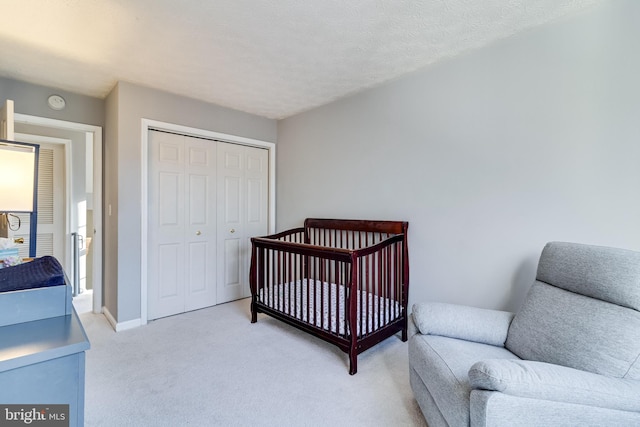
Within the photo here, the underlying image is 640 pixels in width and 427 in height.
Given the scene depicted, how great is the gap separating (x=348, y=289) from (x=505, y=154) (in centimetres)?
144

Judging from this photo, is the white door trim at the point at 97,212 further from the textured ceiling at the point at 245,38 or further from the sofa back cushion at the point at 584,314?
the sofa back cushion at the point at 584,314

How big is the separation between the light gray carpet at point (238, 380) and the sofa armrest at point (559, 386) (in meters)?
0.73

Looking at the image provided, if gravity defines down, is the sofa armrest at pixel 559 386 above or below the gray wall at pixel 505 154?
below

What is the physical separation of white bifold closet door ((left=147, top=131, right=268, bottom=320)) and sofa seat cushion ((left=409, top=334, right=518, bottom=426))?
245 cm

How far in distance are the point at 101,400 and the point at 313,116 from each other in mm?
3024

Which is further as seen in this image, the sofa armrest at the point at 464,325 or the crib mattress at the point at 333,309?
the crib mattress at the point at 333,309

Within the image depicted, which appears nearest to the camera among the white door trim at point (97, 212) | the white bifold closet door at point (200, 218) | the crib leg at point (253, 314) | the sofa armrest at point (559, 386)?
the sofa armrest at point (559, 386)

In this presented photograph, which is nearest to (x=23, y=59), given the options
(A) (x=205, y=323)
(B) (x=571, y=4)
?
(A) (x=205, y=323)

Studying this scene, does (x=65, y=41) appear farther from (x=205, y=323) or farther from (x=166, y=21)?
(x=205, y=323)

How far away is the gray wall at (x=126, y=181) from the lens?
8.75ft

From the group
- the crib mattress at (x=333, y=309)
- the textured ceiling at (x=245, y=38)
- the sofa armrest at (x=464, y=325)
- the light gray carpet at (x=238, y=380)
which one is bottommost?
the light gray carpet at (x=238, y=380)

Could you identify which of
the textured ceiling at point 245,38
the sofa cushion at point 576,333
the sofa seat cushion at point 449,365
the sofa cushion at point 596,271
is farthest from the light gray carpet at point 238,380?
the textured ceiling at point 245,38

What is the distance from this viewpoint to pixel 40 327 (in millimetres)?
975

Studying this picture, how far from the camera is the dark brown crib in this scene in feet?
6.76
